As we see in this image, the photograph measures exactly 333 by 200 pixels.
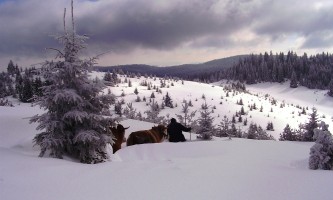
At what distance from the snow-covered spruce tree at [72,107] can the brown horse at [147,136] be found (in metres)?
2.56

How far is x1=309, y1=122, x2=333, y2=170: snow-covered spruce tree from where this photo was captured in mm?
6395

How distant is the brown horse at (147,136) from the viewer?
10.1 metres

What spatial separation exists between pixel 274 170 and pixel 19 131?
7.33m

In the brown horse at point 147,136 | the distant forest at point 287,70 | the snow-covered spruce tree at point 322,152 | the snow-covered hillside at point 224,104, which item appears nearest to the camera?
the snow-covered spruce tree at point 322,152

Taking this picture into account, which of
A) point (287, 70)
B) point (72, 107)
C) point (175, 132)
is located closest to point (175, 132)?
point (175, 132)

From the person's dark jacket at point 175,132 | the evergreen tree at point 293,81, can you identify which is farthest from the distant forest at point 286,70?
the person's dark jacket at point 175,132

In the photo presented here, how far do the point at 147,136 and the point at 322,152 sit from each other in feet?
18.1

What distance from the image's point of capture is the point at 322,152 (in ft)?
21.3

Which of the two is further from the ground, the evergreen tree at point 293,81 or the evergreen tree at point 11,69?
the evergreen tree at point 11,69

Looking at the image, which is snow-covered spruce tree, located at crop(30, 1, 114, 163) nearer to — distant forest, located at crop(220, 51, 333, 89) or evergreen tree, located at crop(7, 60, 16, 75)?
evergreen tree, located at crop(7, 60, 16, 75)

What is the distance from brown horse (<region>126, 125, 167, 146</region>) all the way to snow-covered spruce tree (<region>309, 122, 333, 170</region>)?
527 cm

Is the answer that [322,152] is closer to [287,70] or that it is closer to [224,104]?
[224,104]

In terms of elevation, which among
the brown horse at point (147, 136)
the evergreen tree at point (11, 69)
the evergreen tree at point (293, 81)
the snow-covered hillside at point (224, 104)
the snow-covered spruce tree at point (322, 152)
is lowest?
the snow-covered hillside at point (224, 104)

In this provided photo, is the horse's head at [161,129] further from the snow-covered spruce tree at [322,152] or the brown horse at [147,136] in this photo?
the snow-covered spruce tree at [322,152]
